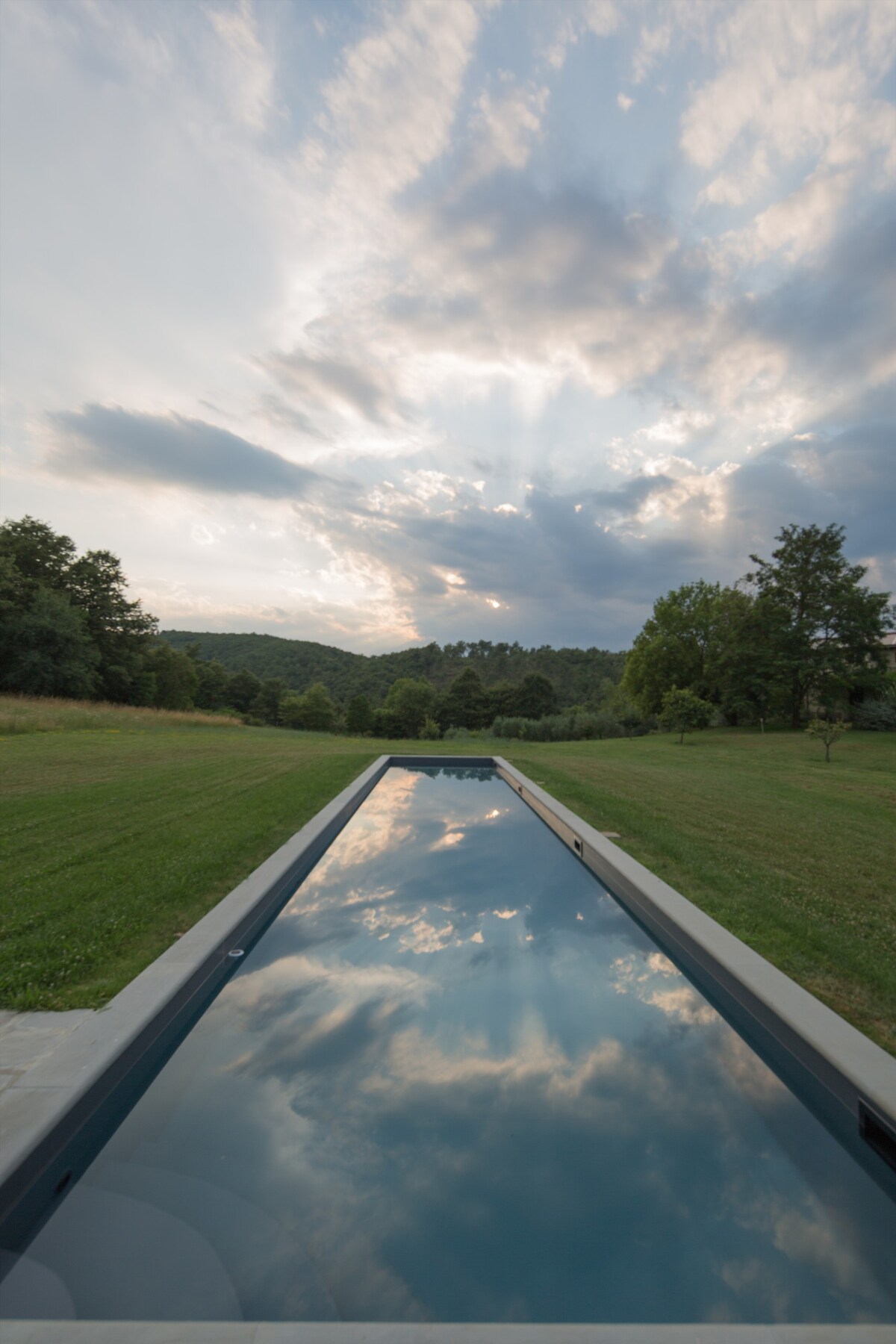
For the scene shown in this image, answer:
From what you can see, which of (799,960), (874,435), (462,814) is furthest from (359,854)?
(874,435)

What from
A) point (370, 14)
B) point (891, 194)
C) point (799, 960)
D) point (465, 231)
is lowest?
point (799, 960)

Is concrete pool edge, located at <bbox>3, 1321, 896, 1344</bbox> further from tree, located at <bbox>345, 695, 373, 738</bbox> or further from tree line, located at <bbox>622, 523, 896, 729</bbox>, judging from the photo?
tree, located at <bbox>345, 695, 373, 738</bbox>

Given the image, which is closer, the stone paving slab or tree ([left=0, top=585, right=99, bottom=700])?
the stone paving slab

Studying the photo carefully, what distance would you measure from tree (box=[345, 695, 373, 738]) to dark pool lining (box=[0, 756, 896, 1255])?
138 feet

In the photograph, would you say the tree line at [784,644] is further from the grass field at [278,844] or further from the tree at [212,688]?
the tree at [212,688]

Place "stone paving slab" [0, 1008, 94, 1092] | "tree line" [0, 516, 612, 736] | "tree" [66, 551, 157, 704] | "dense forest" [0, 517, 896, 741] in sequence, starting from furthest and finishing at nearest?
"tree" [66, 551, 157, 704]
"tree line" [0, 516, 612, 736]
"dense forest" [0, 517, 896, 741]
"stone paving slab" [0, 1008, 94, 1092]

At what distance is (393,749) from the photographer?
15.5 metres

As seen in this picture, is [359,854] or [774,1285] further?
[359,854]

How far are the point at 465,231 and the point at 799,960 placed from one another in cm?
1245

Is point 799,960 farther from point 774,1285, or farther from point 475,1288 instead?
point 475,1288

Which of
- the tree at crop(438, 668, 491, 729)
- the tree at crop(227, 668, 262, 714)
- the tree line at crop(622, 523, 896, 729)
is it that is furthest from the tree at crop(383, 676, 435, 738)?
the tree line at crop(622, 523, 896, 729)

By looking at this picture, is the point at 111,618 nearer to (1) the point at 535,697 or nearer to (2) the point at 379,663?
(1) the point at 535,697

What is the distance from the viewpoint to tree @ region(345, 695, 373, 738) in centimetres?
4616

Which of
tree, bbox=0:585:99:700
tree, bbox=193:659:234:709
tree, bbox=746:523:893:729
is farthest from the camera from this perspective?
tree, bbox=193:659:234:709
